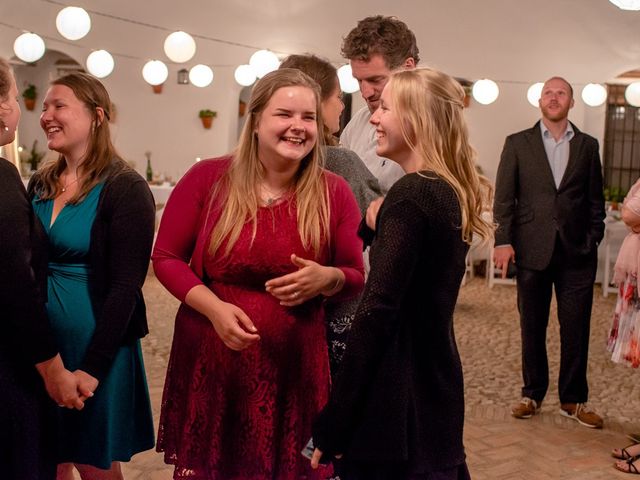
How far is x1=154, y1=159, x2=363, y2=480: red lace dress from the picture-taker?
1998 millimetres

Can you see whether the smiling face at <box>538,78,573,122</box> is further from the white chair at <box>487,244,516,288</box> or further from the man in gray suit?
the white chair at <box>487,244,516,288</box>

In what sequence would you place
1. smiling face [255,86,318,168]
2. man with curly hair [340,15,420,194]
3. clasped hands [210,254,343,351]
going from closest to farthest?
clasped hands [210,254,343,351], smiling face [255,86,318,168], man with curly hair [340,15,420,194]

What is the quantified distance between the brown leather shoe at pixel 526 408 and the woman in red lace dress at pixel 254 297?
2708 millimetres

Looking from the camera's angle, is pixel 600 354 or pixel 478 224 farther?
pixel 600 354

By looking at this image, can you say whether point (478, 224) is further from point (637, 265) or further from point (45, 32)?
point (45, 32)

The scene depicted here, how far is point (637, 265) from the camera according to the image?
3631 millimetres

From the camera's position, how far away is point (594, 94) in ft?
33.7

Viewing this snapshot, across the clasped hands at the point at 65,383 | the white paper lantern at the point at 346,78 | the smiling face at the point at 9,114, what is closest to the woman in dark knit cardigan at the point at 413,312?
the clasped hands at the point at 65,383

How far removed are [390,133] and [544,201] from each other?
9.34 ft

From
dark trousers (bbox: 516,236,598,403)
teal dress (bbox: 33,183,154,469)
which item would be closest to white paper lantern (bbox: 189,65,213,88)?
dark trousers (bbox: 516,236,598,403)

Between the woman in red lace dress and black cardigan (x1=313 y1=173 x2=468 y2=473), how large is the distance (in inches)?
12.6

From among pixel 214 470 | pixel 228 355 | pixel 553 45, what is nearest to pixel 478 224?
pixel 228 355

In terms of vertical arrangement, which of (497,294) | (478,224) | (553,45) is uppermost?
(553,45)

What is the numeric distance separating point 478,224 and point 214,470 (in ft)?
3.07
